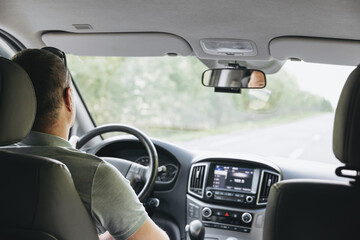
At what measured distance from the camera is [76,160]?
200 cm

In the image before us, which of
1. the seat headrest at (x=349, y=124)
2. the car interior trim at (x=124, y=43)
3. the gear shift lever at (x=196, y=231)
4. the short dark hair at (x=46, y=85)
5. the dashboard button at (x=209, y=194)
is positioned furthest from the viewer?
the dashboard button at (x=209, y=194)

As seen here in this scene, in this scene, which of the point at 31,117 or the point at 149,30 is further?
the point at 149,30

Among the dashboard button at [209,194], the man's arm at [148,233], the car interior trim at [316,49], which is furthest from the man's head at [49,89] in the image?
the dashboard button at [209,194]

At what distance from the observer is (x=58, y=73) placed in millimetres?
2133

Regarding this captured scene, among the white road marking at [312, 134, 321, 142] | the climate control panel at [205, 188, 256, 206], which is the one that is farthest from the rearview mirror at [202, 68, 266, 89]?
the white road marking at [312, 134, 321, 142]

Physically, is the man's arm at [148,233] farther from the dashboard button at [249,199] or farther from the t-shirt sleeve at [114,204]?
the dashboard button at [249,199]

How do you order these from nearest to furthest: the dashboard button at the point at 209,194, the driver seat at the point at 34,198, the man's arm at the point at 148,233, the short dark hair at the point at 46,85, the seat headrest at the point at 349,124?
the driver seat at the point at 34,198 → the seat headrest at the point at 349,124 → the man's arm at the point at 148,233 → the short dark hair at the point at 46,85 → the dashboard button at the point at 209,194

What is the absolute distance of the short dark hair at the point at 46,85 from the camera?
6.93ft

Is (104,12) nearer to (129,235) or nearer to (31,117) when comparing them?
(31,117)

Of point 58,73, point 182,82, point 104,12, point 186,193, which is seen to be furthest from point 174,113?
point 58,73

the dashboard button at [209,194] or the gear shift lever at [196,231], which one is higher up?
A: the dashboard button at [209,194]

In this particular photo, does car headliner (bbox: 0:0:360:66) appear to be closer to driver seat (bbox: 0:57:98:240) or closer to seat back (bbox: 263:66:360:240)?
seat back (bbox: 263:66:360:240)

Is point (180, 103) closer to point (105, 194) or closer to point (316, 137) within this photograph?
point (316, 137)

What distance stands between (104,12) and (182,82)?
9.94m
